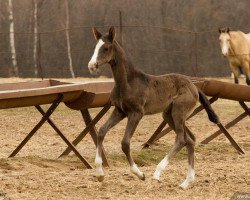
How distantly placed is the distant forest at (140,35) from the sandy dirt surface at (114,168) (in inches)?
617

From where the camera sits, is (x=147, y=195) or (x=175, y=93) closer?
(x=147, y=195)

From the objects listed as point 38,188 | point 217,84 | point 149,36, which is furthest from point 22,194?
point 149,36

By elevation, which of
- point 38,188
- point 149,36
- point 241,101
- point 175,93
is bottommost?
point 149,36

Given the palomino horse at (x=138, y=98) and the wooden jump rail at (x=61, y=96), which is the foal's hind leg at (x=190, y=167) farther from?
the wooden jump rail at (x=61, y=96)

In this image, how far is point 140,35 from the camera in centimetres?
3266

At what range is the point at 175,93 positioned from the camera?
8992mm

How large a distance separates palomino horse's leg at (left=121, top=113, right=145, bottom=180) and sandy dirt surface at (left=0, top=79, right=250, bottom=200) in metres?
0.16

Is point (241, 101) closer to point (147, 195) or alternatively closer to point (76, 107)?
point (76, 107)

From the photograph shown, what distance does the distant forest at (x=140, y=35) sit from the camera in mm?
32094

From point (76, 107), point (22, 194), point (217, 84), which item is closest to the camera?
point (22, 194)

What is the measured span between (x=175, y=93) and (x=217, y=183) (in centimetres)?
113

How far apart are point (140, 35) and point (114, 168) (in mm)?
22510

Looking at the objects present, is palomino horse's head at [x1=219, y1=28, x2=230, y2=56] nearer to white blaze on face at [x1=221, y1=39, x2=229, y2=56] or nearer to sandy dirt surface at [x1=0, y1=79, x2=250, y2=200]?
white blaze on face at [x1=221, y1=39, x2=229, y2=56]

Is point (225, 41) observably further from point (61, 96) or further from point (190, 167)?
point (190, 167)
